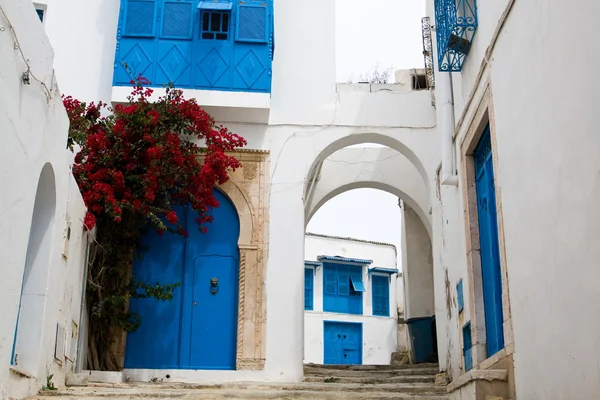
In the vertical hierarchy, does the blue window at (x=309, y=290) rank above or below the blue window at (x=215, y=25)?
below

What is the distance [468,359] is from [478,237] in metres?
1.43

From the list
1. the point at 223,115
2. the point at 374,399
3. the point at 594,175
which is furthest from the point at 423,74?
the point at 594,175

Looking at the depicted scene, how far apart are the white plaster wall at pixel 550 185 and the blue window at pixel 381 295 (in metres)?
15.9

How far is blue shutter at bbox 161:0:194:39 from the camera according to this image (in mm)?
10641

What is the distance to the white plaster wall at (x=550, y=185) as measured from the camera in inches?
179

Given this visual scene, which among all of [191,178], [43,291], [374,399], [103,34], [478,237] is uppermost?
[103,34]

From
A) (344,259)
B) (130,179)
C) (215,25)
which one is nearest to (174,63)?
(215,25)

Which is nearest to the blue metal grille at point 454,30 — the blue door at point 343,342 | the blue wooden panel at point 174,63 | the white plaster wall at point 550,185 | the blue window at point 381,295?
the white plaster wall at point 550,185

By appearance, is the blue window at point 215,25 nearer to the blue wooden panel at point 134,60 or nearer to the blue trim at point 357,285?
the blue wooden panel at point 134,60

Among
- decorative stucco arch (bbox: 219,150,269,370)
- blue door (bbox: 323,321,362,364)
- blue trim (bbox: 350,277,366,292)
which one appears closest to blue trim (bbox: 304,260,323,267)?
blue trim (bbox: 350,277,366,292)

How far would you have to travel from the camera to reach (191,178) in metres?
9.87

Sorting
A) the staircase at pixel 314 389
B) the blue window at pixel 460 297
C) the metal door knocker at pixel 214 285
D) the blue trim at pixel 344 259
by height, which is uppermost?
the blue trim at pixel 344 259

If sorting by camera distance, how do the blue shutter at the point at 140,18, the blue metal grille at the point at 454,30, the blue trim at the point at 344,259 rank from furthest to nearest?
1. the blue trim at the point at 344,259
2. the blue shutter at the point at 140,18
3. the blue metal grille at the point at 454,30

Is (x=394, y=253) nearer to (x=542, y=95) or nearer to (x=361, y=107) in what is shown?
(x=361, y=107)
